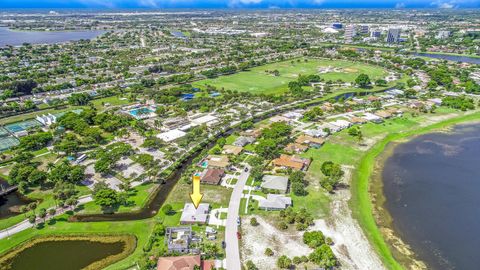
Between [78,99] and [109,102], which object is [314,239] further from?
[78,99]

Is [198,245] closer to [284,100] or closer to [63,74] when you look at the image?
[284,100]

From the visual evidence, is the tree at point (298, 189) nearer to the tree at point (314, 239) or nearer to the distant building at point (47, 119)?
the tree at point (314, 239)

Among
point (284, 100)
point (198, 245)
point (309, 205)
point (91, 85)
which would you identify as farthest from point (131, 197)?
Answer: point (91, 85)

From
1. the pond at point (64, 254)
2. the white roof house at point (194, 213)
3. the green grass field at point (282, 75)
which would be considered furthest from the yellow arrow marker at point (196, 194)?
the green grass field at point (282, 75)

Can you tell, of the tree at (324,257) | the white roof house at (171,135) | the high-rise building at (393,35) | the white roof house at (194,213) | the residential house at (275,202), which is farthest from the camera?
the high-rise building at (393,35)

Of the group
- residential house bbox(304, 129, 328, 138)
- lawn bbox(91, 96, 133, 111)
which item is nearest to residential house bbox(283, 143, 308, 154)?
residential house bbox(304, 129, 328, 138)

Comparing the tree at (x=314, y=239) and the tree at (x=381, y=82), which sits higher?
the tree at (x=381, y=82)

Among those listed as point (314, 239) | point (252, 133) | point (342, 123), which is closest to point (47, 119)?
point (252, 133)

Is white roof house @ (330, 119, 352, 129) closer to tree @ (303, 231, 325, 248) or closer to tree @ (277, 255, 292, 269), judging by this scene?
tree @ (303, 231, 325, 248)
